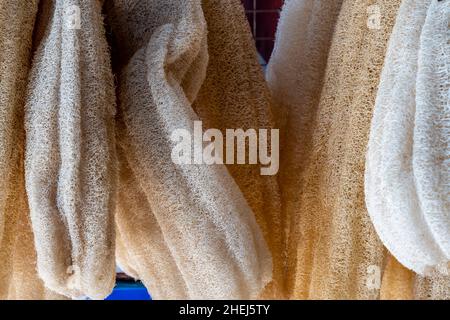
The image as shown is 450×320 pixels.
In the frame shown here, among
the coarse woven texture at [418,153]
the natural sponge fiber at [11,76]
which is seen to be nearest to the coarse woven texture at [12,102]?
the natural sponge fiber at [11,76]

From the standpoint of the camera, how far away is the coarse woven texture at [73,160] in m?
0.34

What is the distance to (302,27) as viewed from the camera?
0.45 m

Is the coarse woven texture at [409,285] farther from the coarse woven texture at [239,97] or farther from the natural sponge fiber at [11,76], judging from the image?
the natural sponge fiber at [11,76]

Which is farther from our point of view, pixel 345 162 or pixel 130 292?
pixel 130 292

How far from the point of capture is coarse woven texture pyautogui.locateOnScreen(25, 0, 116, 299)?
34 centimetres

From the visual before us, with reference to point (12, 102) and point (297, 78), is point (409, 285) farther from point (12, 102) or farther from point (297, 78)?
point (12, 102)

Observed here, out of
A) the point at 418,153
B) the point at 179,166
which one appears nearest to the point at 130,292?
the point at 179,166

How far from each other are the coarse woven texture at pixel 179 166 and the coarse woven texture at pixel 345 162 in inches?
2.2

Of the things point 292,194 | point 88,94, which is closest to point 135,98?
point 88,94

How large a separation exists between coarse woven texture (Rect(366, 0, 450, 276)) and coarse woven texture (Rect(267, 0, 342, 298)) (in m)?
0.12

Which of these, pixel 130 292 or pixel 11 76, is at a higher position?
pixel 11 76

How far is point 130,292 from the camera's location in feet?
1.79

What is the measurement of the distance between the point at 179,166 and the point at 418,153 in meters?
0.15
